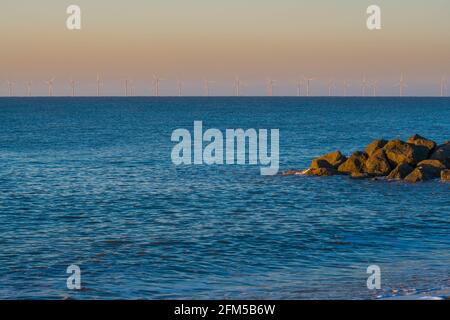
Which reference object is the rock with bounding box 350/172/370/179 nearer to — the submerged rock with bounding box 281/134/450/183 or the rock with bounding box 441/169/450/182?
the submerged rock with bounding box 281/134/450/183

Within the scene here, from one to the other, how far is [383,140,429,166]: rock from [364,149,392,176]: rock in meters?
0.47

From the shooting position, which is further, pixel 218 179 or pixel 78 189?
pixel 218 179

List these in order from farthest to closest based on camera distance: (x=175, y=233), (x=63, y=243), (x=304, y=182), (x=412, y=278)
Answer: (x=304, y=182), (x=175, y=233), (x=63, y=243), (x=412, y=278)

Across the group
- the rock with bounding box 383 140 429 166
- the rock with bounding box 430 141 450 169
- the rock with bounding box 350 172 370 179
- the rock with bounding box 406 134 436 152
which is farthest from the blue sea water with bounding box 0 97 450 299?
the rock with bounding box 406 134 436 152

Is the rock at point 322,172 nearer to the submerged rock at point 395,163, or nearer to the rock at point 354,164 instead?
the submerged rock at point 395,163

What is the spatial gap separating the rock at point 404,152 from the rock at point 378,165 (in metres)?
0.47

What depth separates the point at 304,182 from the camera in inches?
2210

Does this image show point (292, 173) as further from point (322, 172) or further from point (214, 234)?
point (214, 234)

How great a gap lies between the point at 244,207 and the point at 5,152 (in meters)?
49.3

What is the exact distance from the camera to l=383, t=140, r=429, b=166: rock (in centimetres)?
5741

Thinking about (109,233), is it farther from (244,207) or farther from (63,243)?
(244,207)

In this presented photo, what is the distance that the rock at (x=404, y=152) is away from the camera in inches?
2260

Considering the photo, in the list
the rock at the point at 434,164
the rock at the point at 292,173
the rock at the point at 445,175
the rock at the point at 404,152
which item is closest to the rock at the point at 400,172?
the rock at the point at 404,152
